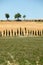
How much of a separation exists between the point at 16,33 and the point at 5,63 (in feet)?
93.1

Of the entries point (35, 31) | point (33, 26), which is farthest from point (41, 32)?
point (33, 26)

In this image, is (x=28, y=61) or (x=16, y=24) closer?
(x=28, y=61)

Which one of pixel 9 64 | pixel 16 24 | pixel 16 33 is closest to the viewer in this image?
pixel 9 64

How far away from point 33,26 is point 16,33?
811cm

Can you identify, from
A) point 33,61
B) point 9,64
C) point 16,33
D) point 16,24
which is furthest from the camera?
point 16,24

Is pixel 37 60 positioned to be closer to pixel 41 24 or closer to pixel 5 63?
pixel 5 63

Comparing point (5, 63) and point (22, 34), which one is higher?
point (5, 63)

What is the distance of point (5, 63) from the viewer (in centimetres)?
1612

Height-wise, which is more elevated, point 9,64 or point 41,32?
point 9,64

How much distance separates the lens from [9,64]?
15.7 metres

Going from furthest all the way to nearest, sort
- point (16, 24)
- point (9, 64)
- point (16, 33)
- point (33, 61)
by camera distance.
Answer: point (16, 24) < point (16, 33) < point (33, 61) < point (9, 64)

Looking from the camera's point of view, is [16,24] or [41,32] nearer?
[41,32]

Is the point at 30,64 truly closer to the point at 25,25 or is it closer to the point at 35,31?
the point at 35,31

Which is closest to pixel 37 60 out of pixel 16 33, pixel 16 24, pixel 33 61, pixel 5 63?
pixel 33 61
